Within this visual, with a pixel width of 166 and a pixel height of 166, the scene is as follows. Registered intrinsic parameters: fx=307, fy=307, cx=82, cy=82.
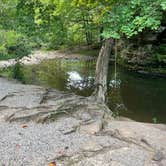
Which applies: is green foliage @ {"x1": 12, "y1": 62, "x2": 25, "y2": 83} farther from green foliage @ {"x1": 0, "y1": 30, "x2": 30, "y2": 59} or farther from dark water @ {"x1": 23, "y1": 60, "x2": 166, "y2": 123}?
dark water @ {"x1": 23, "y1": 60, "x2": 166, "y2": 123}

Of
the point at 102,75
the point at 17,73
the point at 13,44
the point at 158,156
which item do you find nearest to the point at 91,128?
the point at 158,156

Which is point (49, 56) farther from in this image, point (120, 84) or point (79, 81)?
point (120, 84)

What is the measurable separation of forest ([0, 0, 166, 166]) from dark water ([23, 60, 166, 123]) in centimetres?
4

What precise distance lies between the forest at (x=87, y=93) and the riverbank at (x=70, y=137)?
2cm

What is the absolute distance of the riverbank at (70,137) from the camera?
533 cm

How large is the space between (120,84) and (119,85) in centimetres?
24

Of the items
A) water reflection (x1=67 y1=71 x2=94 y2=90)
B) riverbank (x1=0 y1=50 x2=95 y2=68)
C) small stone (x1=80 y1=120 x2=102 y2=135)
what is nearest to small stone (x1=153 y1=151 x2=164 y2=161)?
small stone (x1=80 y1=120 x2=102 y2=135)

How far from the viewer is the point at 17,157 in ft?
17.4

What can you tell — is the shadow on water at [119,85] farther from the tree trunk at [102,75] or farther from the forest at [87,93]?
the tree trunk at [102,75]

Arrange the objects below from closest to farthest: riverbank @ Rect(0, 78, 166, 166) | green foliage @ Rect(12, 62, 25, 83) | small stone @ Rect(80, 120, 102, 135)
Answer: riverbank @ Rect(0, 78, 166, 166), small stone @ Rect(80, 120, 102, 135), green foliage @ Rect(12, 62, 25, 83)

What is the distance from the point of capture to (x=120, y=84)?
52.9ft

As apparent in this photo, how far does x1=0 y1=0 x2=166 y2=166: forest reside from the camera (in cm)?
564

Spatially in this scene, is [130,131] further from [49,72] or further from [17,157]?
[49,72]

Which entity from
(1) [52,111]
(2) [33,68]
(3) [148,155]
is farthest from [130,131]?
(2) [33,68]
